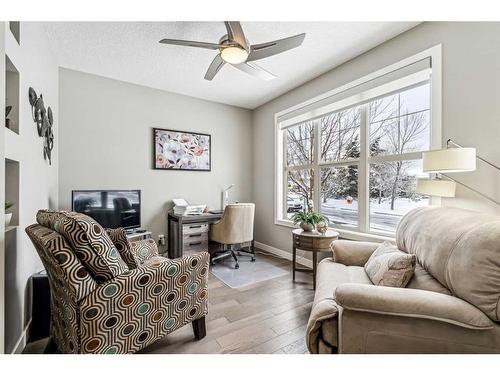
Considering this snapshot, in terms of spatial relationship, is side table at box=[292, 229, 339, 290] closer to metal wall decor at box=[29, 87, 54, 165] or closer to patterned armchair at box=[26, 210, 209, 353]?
Result: patterned armchair at box=[26, 210, 209, 353]

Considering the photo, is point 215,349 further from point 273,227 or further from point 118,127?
point 118,127

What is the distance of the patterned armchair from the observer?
1.18 m

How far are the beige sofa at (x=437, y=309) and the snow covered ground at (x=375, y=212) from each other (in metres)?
1.11

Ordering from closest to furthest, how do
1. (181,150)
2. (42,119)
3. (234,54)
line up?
(234,54) < (42,119) < (181,150)

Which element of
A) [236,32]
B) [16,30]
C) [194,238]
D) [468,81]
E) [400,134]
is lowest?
[194,238]

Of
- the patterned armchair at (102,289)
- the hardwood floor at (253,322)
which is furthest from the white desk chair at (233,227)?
the patterned armchair at (102,289)

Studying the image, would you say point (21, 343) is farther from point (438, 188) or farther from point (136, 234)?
point (438, 188)

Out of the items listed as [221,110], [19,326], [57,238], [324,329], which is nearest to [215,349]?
[324,329]

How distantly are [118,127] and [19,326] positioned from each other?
2425mm

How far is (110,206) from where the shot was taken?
291 cm

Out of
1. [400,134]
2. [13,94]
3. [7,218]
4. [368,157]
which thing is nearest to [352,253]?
[368,157]

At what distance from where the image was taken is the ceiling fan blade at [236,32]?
68.2 inches

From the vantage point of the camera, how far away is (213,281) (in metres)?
2.77

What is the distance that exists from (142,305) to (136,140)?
8.46 ft
